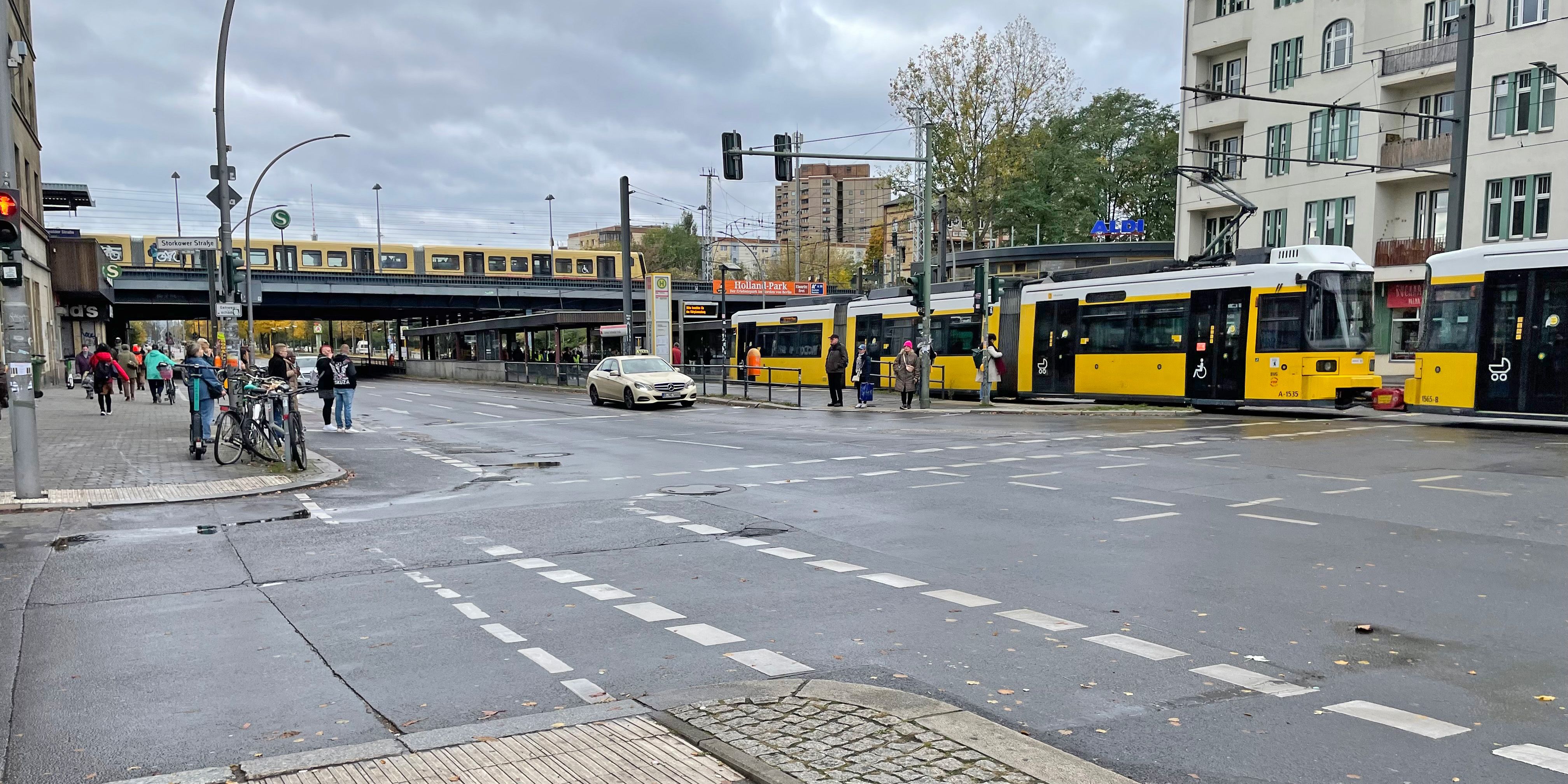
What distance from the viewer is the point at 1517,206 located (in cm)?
3319

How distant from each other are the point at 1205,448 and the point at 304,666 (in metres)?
13.2

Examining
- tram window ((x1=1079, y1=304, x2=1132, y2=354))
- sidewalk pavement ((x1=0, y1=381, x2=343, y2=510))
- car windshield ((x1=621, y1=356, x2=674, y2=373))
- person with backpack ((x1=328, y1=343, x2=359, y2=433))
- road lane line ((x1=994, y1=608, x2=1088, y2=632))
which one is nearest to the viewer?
road lane line ((x1=994, y1=608, x2=1088, y2=632))

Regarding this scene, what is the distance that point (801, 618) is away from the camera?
662 cm

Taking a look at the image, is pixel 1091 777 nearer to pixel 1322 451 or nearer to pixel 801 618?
pixel 801 618

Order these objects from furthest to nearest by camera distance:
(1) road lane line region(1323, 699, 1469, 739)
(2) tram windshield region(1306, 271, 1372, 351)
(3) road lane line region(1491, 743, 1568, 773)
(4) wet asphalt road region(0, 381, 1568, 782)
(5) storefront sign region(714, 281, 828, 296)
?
(5) storefront sign region(714, 281, 828, 296)
(2) tram windshield region(1306, 271, 1372, 351)
(4) wet asphalt road region(0, 381, 1568, 782)
(1) road lane line region(1323, 699, 1469, 739)
(3) road lane line region(1491, 743, 1568, 773)

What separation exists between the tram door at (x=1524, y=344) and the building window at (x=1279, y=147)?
78.9ft

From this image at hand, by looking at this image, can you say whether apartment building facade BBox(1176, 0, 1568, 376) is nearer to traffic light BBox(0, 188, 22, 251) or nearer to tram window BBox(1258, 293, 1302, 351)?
tram window BBox(1258, 293, 1302, 351)

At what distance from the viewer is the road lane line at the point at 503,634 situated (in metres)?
6.16

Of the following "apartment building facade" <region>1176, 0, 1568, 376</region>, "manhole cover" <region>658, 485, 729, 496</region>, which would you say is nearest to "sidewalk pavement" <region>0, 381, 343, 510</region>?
"manhole cover" <region>658, 485, 729, 496</region>

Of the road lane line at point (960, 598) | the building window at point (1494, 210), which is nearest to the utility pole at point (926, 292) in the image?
the building window at point (1494, 210)

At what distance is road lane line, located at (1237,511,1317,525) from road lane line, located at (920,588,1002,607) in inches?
159

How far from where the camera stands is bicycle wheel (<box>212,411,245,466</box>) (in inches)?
616

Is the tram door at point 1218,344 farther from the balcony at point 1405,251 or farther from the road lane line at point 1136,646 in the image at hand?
the road lane line at point 1136,646

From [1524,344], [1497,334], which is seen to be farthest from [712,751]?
[1497,334]
